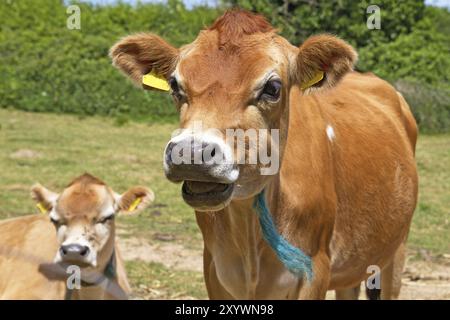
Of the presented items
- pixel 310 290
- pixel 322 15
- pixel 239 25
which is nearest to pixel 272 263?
pixel 310 290

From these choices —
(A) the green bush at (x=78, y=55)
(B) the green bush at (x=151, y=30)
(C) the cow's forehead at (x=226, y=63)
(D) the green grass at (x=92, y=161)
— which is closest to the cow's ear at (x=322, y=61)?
(C) the cow's forehead at (x=226, y=63)

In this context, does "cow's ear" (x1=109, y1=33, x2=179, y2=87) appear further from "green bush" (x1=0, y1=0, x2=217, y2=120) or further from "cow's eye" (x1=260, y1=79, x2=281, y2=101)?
"green bush" (x1=0, y1=0, x2=217, y2=120)

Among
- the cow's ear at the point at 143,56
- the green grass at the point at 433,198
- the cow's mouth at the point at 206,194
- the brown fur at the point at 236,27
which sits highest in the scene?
the brown fur at the point at 236,27

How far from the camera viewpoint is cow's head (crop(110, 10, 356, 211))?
3.57m

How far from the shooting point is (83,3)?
22.8m

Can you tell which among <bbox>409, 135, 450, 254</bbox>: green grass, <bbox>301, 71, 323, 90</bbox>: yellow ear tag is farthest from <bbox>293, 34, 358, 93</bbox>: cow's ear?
<bbox>409, 135, 450, 254</bbox>: green grass

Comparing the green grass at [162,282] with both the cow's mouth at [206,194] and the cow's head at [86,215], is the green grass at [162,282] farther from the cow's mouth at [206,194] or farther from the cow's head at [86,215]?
the cow's mouth at [206,194]

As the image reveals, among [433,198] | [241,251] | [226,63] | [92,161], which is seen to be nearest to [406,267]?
[433,198]

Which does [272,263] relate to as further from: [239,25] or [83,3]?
[83,3]

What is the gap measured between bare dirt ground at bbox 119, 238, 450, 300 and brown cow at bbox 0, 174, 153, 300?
1.39 meters

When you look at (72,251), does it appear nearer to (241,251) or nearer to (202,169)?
(241,251)

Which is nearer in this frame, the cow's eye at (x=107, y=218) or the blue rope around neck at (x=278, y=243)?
the blue rope around neck at (x=278, y=243)

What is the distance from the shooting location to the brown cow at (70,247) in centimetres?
682
